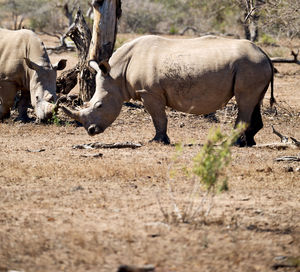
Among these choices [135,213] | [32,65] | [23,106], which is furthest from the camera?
Result: [23,106]

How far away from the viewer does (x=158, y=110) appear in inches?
391

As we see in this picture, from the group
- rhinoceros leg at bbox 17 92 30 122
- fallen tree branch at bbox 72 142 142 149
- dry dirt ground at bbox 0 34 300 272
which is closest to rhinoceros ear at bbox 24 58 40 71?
rhinoceros leg at bbox 17 92 30 122

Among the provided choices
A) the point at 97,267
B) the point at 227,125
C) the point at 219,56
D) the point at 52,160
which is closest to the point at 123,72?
the point at 219,56

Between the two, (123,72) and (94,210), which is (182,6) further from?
(94,210)

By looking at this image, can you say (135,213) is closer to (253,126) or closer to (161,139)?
(161,139)

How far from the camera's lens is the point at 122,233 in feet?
17.4

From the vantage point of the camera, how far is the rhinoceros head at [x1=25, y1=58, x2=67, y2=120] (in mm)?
11258

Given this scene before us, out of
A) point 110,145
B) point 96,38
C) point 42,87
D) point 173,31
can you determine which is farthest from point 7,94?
point 173,31

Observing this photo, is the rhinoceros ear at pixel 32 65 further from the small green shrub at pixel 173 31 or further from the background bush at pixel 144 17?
the small green shrub at pixel 173 31

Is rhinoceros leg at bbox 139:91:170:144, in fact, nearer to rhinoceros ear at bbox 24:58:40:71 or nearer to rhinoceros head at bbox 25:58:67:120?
rhinoceros head at bbox 25:58:67:120

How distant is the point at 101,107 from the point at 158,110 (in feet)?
2.91

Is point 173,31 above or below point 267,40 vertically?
below

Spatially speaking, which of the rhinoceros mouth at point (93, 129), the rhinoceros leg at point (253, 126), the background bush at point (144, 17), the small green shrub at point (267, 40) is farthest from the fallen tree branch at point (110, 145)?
the background bush at point (144, 17)

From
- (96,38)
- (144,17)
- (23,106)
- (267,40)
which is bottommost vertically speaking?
(144,17)
